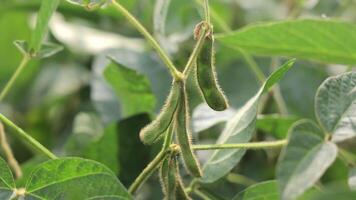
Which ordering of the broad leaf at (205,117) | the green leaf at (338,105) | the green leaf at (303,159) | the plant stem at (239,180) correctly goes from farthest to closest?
the plant stem at (239,180)
the broad leaf at (205,117)
the green leaf at (338,105)
the green leaf at (303,159)

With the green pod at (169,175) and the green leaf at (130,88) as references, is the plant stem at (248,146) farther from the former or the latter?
the green leaf at (130,88)

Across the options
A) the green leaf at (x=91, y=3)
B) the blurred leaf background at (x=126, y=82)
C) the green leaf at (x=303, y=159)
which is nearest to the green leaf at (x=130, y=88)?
the blurred leaf background at (x=126, y=82)

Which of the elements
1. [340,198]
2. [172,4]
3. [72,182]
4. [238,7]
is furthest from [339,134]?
[238,7]

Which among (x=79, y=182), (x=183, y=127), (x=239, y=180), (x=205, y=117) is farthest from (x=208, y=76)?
(x=239, y=180)

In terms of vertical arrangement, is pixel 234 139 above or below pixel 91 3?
below

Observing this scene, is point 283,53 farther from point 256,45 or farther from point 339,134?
point 339,134

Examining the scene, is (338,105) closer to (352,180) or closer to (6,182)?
(352,180)
